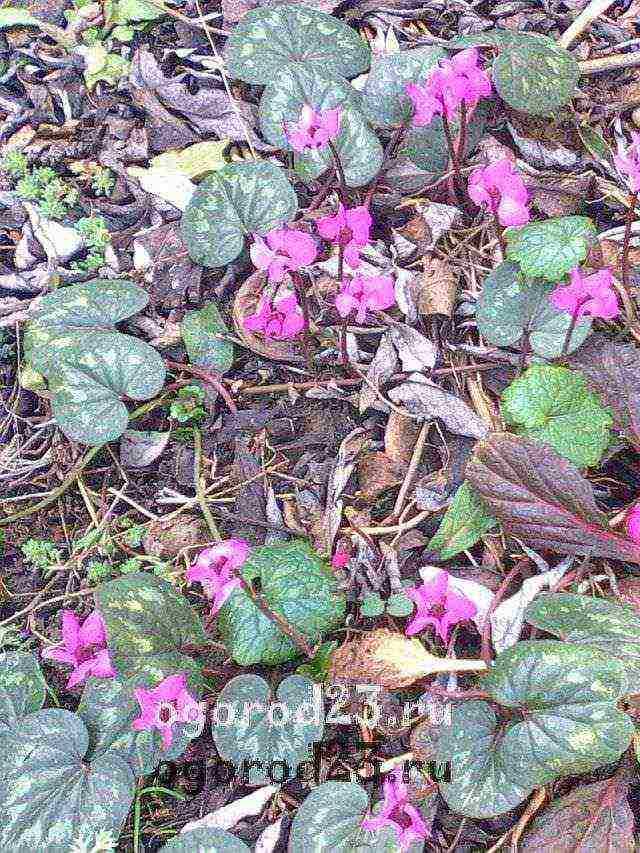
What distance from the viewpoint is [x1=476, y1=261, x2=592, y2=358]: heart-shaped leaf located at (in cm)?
188

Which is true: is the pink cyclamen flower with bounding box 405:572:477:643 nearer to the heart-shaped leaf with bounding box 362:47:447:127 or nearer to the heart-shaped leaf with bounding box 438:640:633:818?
the heart-shaped leaf with bounding box 438:640:633:818

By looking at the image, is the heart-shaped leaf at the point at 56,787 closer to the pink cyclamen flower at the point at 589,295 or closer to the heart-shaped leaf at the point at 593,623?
the heart-shaped leaf at the point at 593,623

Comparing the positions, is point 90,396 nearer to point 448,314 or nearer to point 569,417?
point 448,314

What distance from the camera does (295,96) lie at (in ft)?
7.40

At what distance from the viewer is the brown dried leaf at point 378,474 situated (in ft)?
6.32

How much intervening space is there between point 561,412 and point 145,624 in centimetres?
96

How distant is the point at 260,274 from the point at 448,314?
0.49 meters

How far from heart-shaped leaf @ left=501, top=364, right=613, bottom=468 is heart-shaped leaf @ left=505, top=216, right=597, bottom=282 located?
0.76ft

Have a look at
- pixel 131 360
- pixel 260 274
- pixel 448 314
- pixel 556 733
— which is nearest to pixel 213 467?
pixel 131 360

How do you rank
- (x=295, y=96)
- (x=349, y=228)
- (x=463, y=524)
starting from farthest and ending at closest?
1. (x=295, y=96)
2. (x=349, y=228)
3. (x=463, y=524)

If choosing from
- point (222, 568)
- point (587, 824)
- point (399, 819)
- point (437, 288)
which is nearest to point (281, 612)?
point (222, 568)

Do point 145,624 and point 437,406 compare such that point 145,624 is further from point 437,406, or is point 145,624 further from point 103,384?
point 437,406

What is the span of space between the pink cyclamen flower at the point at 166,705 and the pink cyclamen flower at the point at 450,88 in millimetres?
1422

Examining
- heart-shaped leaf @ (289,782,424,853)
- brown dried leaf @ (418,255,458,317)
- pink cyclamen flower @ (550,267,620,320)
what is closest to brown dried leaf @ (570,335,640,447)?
pink cyclamen flower @ (550,267,620,320)
